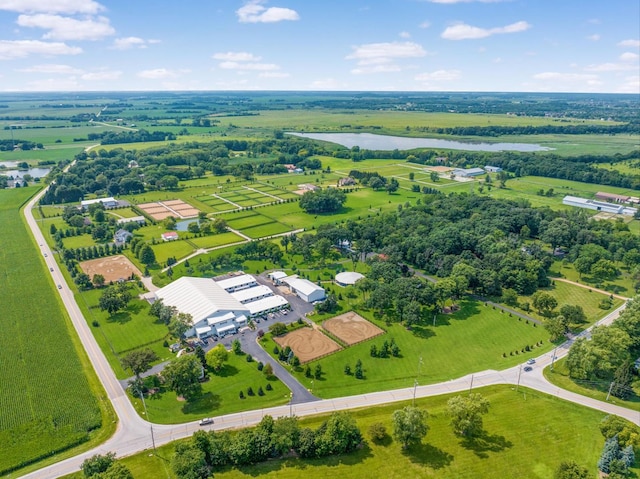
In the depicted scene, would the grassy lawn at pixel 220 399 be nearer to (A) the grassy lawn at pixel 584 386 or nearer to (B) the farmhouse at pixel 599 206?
(A) the grassy lawn at pixel 584 386

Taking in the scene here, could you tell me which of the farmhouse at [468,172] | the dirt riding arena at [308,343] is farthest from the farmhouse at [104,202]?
the farmhouse at [468,172]

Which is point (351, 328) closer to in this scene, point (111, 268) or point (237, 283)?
point (237, 283)

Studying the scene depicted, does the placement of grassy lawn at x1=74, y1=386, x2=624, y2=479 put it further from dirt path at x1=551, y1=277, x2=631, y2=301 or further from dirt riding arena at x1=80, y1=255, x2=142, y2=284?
dirt riding arena at x1=80, y1=255, x2=142, y2=284

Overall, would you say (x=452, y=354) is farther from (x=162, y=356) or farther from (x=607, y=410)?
(x=162, y=356)

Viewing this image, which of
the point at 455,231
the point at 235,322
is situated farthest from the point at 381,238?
the point at 235,322

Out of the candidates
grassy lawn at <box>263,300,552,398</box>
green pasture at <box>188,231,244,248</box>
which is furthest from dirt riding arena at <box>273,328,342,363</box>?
green pasture at <box>188,231,244,248</box>

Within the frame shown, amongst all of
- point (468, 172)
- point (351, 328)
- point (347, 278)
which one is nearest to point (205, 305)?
point (351, 328)
